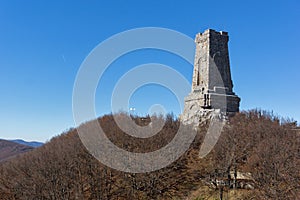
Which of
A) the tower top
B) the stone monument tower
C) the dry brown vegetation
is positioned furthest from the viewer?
the tower top

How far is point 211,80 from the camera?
3478cm

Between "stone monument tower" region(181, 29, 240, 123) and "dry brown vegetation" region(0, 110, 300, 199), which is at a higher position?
"stone monument tower" region(181, 29, 240, 123)

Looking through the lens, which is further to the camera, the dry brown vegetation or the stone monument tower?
the stone monument tower

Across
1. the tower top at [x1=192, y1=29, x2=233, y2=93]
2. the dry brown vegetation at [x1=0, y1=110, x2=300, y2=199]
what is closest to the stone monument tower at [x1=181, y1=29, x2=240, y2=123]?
the tower top at [x1=192, y1=29, x2=233, y2=93]

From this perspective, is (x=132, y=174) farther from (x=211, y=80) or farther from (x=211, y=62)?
(x=211, y=62)

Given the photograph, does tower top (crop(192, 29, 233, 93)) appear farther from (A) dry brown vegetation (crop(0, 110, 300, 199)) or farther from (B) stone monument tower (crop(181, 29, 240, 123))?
(A) dry brown vegetation (crop(0, 110, 300, 199))

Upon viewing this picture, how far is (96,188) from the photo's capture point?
26312mm

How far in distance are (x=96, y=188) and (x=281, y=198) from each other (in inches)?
584

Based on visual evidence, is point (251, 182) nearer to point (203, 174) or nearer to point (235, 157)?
point (235, 157)

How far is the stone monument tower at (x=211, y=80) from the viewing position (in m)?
34.3

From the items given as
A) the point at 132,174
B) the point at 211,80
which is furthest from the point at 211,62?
the point at 132,174

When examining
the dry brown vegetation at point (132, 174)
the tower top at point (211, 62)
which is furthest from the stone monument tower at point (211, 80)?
the dry brown vegetation at point (132, 174)

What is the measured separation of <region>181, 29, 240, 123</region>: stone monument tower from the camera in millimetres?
34344

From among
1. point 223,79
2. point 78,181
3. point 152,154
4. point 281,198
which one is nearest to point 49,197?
point 78,181
